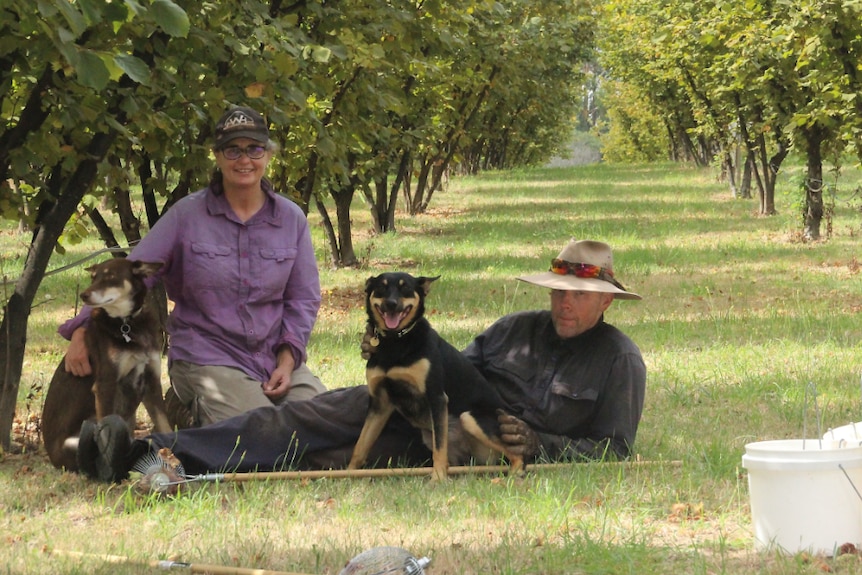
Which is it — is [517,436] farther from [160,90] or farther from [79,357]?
[160,90]

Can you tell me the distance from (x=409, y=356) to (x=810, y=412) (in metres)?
3.13

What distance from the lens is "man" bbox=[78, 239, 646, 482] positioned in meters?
6.43

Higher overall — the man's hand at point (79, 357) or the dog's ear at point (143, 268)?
the dog's ear at point (143, 268)

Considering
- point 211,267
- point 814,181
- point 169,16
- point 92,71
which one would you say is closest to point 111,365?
point 211,267

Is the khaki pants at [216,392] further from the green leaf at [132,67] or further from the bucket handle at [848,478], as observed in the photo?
Result: the bucket handle at [848,478]

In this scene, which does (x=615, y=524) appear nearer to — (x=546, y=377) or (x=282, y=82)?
(x=546, y=377)

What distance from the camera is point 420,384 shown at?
21.0 ft

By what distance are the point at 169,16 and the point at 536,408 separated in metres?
3.44

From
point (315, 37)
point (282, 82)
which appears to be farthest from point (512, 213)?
point (282, 82)

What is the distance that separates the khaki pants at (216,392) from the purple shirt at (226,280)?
60 mm

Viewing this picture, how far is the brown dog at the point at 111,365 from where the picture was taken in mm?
6531

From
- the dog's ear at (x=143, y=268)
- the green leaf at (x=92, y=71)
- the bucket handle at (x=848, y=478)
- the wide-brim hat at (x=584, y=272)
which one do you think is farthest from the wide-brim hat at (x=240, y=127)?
the bucket handle at (x=848, y=478)

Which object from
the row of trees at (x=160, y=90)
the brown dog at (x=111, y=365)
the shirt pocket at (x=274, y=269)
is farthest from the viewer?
the shirt pocket at (x=274, y=269)

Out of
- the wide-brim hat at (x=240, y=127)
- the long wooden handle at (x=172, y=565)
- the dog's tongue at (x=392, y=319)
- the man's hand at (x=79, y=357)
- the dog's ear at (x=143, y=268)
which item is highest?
the wide-brim hat at (x=240, y=127)
